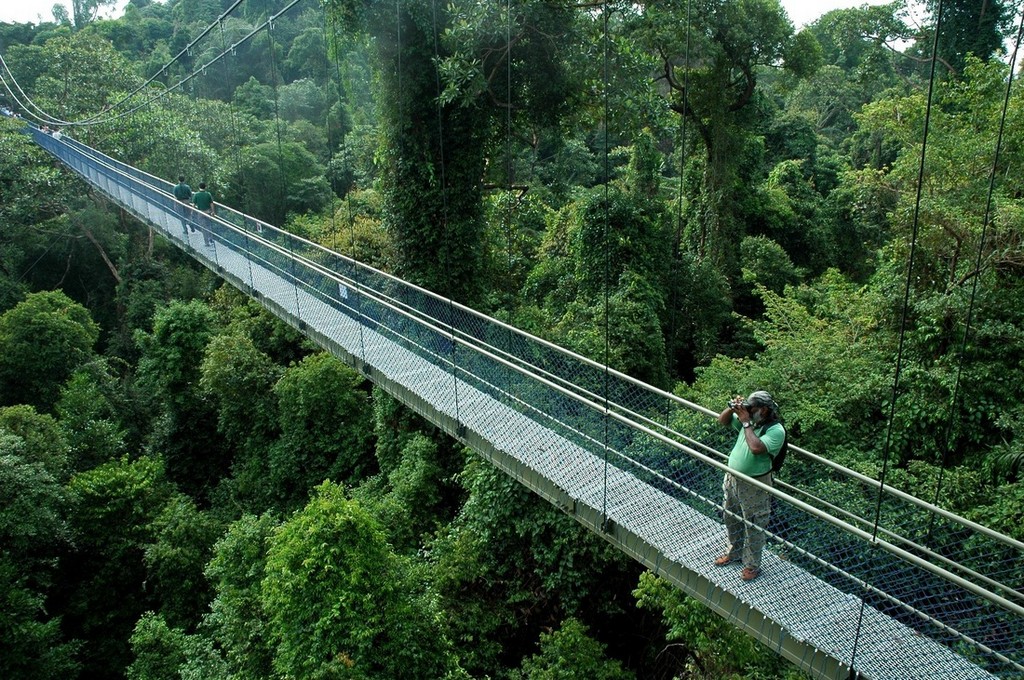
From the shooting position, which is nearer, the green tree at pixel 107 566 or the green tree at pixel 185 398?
the green tree at pixel 107 566

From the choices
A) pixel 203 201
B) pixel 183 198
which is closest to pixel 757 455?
pixel 203 201

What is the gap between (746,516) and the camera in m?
3.20

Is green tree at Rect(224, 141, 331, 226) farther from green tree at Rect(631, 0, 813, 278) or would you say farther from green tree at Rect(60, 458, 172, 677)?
green tree at Rect(631, 0, 813, 278)

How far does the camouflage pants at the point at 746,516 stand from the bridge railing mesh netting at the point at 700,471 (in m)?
0.07

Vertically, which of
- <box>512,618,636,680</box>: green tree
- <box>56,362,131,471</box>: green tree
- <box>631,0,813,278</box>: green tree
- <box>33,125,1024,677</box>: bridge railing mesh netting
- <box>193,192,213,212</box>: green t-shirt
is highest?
<box>631,0,813,278</box>: green tree

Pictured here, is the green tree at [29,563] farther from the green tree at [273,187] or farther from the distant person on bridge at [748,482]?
the green tree at [273,187]

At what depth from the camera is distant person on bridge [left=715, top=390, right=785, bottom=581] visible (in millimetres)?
3053

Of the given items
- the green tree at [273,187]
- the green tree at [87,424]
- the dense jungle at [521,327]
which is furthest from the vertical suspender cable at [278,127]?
the green tree at [87,424]

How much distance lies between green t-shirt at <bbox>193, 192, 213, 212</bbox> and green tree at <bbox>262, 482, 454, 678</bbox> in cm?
487

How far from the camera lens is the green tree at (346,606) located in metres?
5.35

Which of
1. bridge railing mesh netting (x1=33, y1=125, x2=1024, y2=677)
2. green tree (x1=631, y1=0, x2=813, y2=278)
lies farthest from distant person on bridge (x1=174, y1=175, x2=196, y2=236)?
green tree (x1=631, y1=0, x2=813, y2=278)

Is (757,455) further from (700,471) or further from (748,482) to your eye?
(700,471)

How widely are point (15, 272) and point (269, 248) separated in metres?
14.2

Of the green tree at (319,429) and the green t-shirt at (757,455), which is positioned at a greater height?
the green t-shirt at (757,455)
